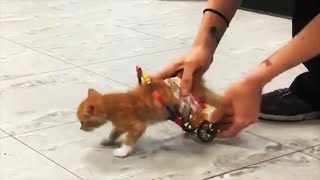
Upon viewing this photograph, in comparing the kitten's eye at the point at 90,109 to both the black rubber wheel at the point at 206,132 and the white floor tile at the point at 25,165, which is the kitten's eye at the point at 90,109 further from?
the black rubber wheel at the point at 206,132

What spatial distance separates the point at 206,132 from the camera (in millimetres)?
1254

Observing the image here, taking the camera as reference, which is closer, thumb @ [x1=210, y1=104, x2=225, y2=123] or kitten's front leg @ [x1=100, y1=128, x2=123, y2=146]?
thumb @ [x1=210, y1=104, x2=225, y2=123]

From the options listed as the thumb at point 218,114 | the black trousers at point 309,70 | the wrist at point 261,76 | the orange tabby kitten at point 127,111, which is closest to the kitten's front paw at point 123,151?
the orange tabby kitten at point 127,111

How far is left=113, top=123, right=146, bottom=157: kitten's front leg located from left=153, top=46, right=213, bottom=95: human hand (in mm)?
102

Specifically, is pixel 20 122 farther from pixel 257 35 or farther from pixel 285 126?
pixel 257 35

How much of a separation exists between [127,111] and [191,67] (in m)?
0.14

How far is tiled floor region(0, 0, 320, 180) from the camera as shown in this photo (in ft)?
3.86

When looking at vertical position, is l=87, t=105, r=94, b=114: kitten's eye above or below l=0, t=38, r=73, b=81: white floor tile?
above

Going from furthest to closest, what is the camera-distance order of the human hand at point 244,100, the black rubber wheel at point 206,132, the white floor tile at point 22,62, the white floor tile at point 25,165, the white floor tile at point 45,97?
1. the white floor tile at point 22,62
2. the white floor tile at point 45,97
3. the black rubber wheel at point 206,132
4. the white floor tile at point 25,165
5. the human hand at point 244,100

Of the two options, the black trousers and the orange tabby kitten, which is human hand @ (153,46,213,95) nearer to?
the orange tabby kitten

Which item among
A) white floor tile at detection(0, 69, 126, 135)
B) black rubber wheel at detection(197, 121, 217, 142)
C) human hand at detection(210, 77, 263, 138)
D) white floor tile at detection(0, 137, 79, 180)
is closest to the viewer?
human hand at detection(210, 77, 263, 138)

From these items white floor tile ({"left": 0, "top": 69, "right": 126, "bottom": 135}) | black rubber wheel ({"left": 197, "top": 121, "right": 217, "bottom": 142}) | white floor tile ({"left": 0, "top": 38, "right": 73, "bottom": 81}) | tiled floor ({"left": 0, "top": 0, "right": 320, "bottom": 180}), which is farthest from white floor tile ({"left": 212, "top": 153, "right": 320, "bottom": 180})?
white floor tile ({"left": 0, "top": 38, "right": 73, "bottom": 81})

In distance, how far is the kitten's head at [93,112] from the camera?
117 centimetres

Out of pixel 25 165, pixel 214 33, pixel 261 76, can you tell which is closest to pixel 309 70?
pixel 214 33
